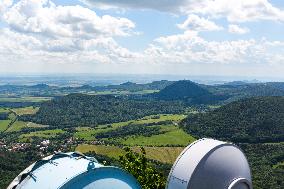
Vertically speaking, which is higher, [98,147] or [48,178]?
[48,178]

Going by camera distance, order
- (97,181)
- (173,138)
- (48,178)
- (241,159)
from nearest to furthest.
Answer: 1. (97,181)
2. (48,178)
3. (241,159)
4. (173,138)

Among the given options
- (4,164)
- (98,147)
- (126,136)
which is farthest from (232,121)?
(4,164)

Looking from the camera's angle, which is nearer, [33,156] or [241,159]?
[241,159]

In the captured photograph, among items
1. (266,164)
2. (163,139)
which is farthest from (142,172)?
Answer: (163,139)

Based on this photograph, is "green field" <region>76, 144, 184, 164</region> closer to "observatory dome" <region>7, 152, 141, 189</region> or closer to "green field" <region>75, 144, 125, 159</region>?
"green field" <region>75, 144, 125, 159</region>

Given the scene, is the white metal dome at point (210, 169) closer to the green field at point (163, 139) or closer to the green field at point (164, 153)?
the green field at point (164, 153)

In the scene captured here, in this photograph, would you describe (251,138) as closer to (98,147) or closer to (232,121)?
(232,121)

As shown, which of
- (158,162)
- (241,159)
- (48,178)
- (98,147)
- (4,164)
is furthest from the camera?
(98,147)

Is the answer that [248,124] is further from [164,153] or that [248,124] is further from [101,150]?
[101,150]
